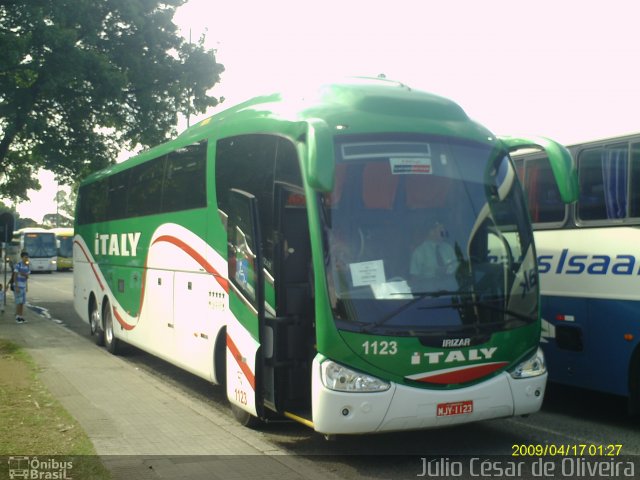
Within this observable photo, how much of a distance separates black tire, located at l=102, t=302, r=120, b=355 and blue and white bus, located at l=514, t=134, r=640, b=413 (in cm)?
883

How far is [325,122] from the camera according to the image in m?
7.02

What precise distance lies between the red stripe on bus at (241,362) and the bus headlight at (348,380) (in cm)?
126

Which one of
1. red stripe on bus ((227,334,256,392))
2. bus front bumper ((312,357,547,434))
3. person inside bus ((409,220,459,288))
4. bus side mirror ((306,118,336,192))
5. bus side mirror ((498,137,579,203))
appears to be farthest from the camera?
red stripe on bus ((227,334,256,392))

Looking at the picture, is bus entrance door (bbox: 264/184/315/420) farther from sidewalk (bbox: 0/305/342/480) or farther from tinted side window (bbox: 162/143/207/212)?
tinted side window (bbox: 162/143/207/212)

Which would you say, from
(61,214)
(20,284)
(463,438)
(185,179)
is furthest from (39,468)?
(61,214)

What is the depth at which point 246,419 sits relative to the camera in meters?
8.74

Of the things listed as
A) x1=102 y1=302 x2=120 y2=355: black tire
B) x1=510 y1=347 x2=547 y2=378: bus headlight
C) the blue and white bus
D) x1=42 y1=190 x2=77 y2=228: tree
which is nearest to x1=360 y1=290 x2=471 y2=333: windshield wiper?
x1=510 y1=347 x2=547 y2=378: bus headlight

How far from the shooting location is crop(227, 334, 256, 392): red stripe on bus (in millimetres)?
7898

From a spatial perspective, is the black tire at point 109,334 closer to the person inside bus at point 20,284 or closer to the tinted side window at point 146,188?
the tinted side window at point 146,188

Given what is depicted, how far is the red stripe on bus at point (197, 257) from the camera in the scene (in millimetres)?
9250

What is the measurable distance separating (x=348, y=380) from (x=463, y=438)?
2157 millimetres

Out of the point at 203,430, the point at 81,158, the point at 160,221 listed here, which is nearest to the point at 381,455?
the point at 203,430

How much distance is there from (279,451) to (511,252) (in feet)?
9.80

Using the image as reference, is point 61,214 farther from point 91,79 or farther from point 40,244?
point 91,79
